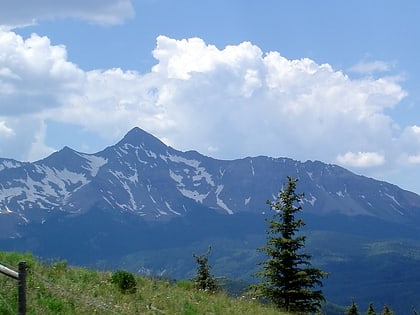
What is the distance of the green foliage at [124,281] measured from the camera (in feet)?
55.4

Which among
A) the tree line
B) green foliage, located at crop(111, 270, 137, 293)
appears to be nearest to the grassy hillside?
green foliage, located at crop(111, 270, 137, 293)

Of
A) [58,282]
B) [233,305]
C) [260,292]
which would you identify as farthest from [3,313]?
[260,292]

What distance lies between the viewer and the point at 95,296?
15539mm

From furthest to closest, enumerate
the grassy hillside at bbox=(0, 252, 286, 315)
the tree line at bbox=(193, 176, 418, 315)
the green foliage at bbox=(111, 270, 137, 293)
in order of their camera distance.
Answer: the tree line at bbox=(193, 176, 418, 315) → the green foliage at bbox=(111, 270, 137, 293) → the grassy hillside at bbox=(0, 252, 286, 315)

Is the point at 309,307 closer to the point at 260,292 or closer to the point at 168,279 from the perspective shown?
the point at 260,292

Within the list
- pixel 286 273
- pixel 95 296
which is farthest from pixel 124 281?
pixel 286 273

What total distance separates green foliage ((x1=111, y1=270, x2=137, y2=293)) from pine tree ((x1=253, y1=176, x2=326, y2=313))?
48.8 ft

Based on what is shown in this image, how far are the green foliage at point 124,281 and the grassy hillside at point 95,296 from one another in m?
0.13

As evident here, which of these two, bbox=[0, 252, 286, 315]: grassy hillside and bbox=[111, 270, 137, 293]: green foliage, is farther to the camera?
bbox=[111, 270, 137, 293]: green foliage

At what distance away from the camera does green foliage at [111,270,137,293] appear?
55.4 ft

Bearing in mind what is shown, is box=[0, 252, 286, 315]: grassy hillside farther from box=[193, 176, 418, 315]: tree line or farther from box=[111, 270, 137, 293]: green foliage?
box=[193, 176, 418, 315]: tree line

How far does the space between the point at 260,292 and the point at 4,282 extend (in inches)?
762

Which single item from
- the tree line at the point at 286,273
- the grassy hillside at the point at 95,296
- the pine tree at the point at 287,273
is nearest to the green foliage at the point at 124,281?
the grassy hillside at the point at 95,296

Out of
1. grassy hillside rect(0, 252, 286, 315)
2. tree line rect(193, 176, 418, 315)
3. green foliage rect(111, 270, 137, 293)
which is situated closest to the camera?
grassy hillside rect(0, 252, 286, 315)
